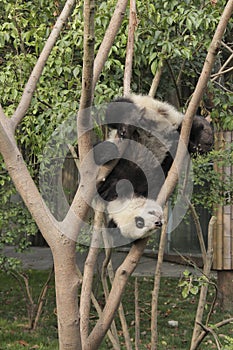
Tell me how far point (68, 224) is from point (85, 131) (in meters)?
0.38

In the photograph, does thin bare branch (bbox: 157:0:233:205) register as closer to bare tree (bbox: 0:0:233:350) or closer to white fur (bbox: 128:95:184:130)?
bare tree (bbox: 0:0:233:350)

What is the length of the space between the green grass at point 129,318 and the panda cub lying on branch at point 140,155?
1693 millimetres

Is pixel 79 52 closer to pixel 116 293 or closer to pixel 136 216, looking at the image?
pixel 136 216

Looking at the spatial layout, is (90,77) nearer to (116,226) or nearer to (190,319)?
(116,226)

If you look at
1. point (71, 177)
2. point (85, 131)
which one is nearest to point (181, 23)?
point (85, 131)

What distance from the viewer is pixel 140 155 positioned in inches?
144

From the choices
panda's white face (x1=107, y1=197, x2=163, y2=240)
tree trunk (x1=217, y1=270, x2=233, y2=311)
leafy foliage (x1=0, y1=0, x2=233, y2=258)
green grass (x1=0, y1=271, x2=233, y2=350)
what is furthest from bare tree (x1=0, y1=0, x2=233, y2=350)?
tree trunk (x1=217, y1=270, x2=233, y2=311)

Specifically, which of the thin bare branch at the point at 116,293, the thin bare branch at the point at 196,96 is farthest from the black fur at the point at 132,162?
the thin bare branch at the point at 116,293

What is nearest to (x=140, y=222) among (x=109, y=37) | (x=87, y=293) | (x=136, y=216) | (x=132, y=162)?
(x=136, y=216)

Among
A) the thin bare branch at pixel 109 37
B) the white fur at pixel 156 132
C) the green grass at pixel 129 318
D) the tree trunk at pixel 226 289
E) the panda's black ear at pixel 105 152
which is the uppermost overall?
the thin bare branch at pixel 109 37

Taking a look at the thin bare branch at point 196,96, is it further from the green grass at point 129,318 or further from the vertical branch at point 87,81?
the green grass at point 129,318

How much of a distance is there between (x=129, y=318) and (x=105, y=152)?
4.39 meters

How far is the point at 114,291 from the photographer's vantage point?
8.52ft

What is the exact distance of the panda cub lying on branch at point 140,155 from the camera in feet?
11.0
